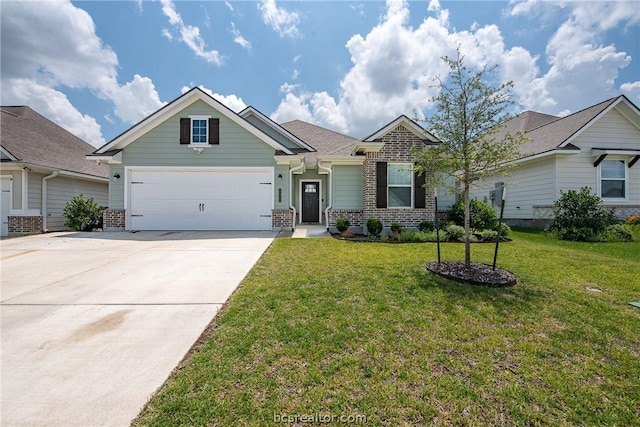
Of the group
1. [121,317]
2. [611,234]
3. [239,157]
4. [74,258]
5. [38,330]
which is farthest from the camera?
[239,157]

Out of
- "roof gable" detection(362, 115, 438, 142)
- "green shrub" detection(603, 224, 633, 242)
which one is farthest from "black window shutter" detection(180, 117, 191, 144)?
"green shrub" detection(603, 224, 633, 242)

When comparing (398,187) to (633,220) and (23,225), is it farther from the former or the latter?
(23,225)

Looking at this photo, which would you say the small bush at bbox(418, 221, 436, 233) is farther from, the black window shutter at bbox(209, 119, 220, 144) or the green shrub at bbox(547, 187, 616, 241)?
the black window shutter at bbox(209, 119, 220, 144)

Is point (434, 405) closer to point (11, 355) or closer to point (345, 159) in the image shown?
point (11, 355)

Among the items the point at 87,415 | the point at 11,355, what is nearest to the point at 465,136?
the point at 87,415

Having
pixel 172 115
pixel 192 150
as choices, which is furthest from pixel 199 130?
pixel 172 115

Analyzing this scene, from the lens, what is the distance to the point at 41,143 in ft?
43.4

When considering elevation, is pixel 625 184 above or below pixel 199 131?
below

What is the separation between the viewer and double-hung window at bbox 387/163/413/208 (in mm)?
10398

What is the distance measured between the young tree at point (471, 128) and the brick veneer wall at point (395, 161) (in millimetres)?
5052

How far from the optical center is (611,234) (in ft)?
29.9

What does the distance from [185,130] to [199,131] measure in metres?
0.54

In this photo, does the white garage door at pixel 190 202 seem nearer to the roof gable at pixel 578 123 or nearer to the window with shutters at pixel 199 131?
the window with shutters at pixel 199 131

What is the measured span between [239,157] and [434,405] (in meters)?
10.5
